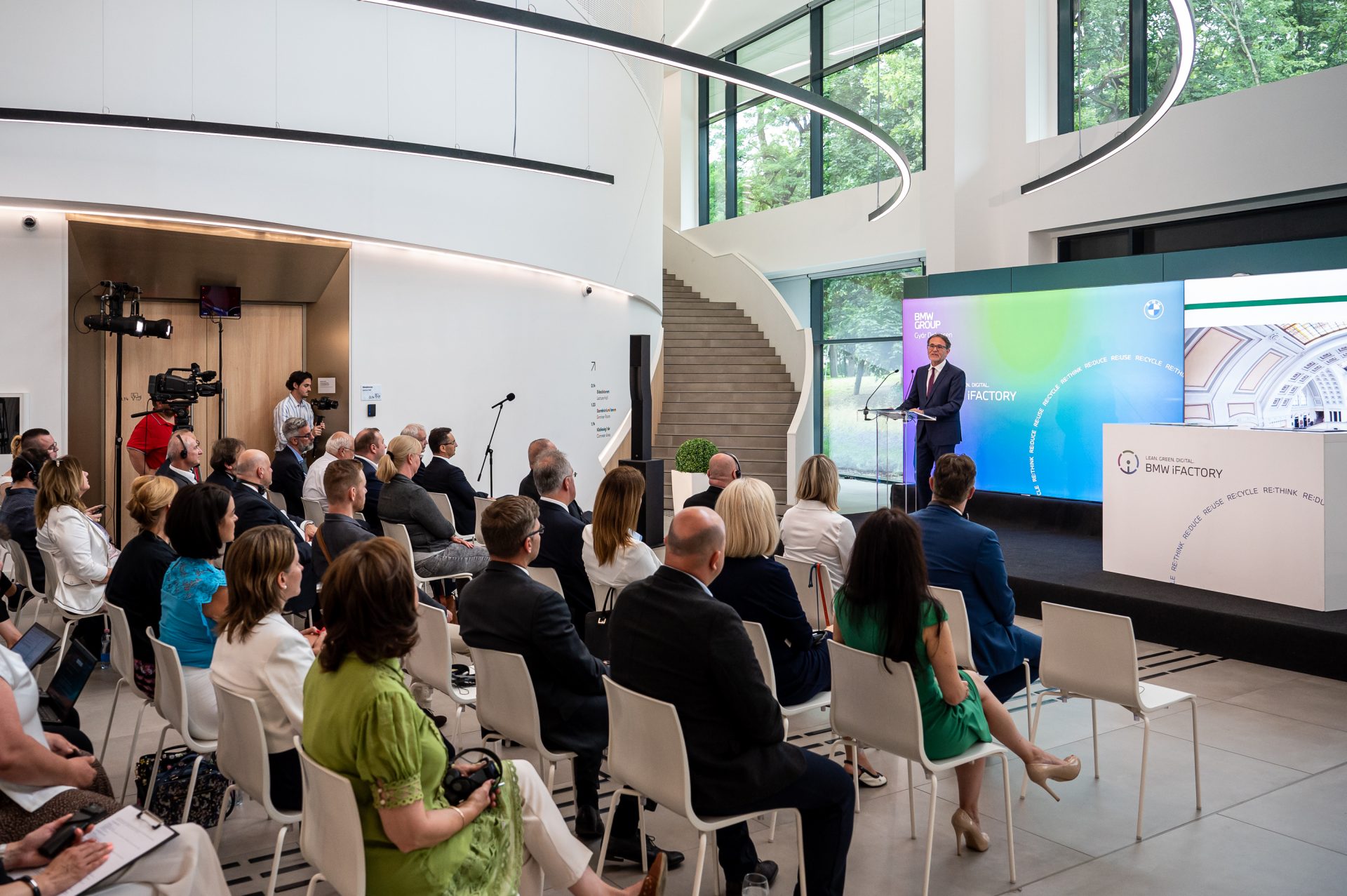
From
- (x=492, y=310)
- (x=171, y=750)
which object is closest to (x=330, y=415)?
(x=492, y=310)

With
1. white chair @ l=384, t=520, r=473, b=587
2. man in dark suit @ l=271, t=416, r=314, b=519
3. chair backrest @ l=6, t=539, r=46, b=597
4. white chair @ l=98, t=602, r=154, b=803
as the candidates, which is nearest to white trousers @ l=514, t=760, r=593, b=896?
white chair @ l=98, t=602, r=154, b=803

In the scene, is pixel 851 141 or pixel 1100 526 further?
pixel 851 141

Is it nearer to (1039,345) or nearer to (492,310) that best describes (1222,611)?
(1039,345)

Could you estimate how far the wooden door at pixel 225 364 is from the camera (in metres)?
9.75

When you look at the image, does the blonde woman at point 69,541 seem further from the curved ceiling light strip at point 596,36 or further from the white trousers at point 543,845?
the white trousers at point 543,845

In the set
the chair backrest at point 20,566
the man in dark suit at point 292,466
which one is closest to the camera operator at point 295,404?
the man in dark suit at point 292,466

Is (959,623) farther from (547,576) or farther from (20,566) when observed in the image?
(20,566)

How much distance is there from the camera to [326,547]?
4.95 metres

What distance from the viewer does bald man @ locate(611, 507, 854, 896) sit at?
2705 mm

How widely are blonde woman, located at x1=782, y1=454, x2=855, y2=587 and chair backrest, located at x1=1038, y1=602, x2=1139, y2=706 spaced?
1082mm

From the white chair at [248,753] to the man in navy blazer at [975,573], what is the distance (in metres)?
2.54

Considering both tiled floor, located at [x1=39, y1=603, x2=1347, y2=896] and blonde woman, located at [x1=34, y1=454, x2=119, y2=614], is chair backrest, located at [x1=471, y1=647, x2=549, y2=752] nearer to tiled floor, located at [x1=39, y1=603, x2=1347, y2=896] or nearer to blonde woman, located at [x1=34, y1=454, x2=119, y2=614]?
tiled floor, located at [x1=39, y1=603, x2=1347, y2=896]

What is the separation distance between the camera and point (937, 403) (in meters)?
8.65

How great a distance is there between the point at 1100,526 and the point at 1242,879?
6.23m
